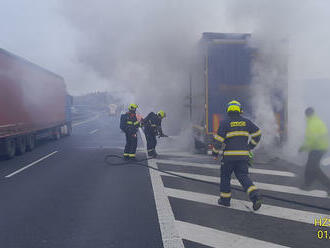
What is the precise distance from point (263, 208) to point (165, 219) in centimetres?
164

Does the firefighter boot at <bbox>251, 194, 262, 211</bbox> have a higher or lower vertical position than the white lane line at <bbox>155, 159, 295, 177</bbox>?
higher

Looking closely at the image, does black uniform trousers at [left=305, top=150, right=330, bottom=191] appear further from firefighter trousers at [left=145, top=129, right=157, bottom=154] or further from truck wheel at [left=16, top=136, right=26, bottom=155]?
truck wheel at [left=16, top=136, right=26, bottom=155]

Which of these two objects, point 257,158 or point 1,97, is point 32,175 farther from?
point 257,158

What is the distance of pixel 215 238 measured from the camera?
4.37 metres

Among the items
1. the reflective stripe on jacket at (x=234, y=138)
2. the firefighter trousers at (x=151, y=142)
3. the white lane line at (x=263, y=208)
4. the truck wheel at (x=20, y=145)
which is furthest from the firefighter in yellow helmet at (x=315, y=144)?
the truck wheel at (x=20, y=145)

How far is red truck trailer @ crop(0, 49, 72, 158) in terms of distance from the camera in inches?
433

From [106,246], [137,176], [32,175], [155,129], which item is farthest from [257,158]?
[106,246]

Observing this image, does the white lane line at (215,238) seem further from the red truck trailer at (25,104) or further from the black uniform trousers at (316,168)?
the red truck trailer at (25,104)

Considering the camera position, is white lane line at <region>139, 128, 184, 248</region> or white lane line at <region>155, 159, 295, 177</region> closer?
white lane line at <region>139, 128, 184, 248</region>

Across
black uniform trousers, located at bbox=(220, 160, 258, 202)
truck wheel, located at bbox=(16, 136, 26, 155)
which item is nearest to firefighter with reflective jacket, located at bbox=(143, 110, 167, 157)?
truck wheel, located at bbox=(16, 136, 26, 155)

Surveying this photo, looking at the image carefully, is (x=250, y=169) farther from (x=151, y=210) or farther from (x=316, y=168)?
(x=151, y=210)

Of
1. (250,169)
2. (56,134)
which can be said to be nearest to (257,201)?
(250,169)

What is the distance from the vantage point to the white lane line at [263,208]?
5.18 meters

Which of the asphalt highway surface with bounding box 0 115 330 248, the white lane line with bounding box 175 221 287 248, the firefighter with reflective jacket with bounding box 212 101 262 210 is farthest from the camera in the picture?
the firefighter with reflective jacket with bounding box 212 101 262 210
